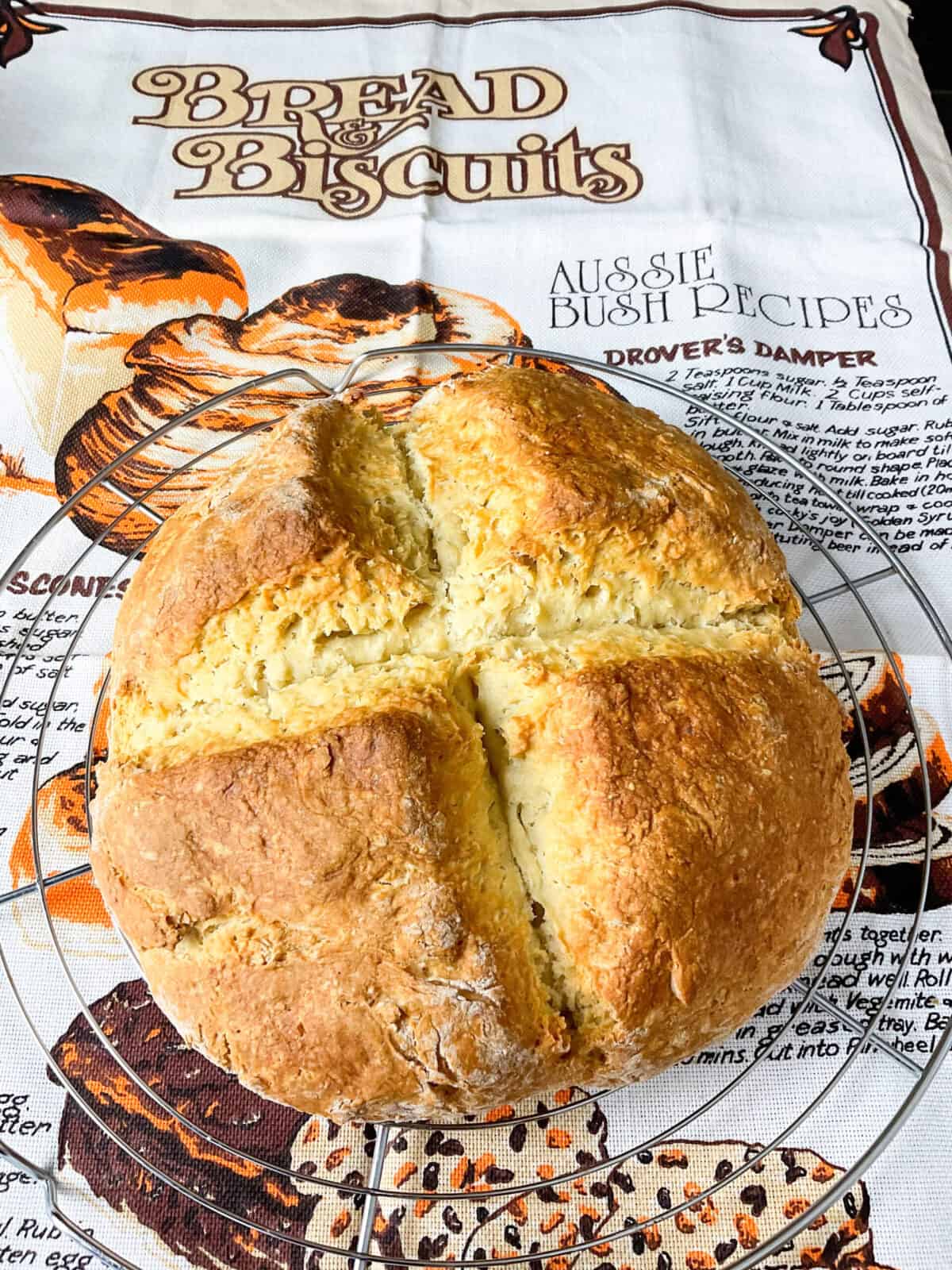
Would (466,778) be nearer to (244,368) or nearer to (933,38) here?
(244,368)

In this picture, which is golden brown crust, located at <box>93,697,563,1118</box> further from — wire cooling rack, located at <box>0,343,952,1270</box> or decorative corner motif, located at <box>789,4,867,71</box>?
decorative corner motif, located at <box>789,4,867,71</box>

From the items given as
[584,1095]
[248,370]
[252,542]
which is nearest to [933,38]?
[248,370]

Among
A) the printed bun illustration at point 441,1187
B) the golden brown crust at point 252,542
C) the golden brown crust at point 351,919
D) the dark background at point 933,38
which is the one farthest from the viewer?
the dark background at point 933,38

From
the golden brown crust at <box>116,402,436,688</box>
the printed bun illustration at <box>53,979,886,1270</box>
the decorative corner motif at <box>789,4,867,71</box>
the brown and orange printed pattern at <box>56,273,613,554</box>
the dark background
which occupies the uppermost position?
the dark background

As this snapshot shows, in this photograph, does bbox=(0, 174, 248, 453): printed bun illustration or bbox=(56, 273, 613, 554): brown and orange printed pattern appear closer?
bbox=(56, 273, 613, 554): brown and orange printed pattern

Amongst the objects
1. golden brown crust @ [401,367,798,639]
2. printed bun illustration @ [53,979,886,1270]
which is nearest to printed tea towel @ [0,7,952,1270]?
printed bun illustration @ [53,979,886,1270]

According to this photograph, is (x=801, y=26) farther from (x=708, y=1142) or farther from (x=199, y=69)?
(x=708, y=1142)

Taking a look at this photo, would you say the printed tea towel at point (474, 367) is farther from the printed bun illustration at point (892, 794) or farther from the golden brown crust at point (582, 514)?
the golden brown crust at point (582, 514)

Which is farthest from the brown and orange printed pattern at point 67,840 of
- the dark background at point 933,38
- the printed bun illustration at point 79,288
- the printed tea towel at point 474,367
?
the dark background at point 933,38
